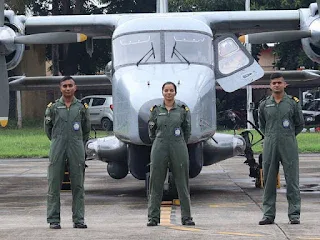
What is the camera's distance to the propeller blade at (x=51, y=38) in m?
17.5

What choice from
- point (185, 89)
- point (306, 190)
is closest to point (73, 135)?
Answer: point (185, 89)

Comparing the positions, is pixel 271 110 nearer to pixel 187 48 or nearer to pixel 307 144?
pixel 187 48

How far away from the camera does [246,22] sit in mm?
19062

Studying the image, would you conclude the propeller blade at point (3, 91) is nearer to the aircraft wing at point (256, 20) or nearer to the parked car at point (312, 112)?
the aircraft wing at point (256, 20)

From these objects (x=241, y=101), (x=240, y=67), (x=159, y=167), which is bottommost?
(x=241, y=101)

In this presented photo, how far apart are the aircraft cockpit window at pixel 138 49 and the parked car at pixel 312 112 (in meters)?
30.9

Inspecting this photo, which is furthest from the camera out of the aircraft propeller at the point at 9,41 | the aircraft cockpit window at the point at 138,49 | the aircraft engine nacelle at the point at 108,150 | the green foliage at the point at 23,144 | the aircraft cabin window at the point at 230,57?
the green foliage at the point at 23,144

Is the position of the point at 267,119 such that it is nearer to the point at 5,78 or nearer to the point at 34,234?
the point at 34,234

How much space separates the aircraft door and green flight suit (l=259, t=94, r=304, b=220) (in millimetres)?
4258

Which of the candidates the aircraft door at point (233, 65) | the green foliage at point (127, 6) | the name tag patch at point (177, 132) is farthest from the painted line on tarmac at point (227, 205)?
the green foliage at point (127, 6)

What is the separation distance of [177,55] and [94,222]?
4.39 meters

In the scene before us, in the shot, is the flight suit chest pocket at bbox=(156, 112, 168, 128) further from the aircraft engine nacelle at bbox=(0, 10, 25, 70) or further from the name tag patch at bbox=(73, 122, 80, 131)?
the aircraft engine nacelle at bbox=(0, 10, 25, 70)

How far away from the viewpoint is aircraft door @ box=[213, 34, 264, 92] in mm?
15617

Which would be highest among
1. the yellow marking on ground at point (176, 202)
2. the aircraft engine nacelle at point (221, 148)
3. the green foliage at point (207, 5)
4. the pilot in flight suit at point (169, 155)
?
the green foliage at point (207, 5)
